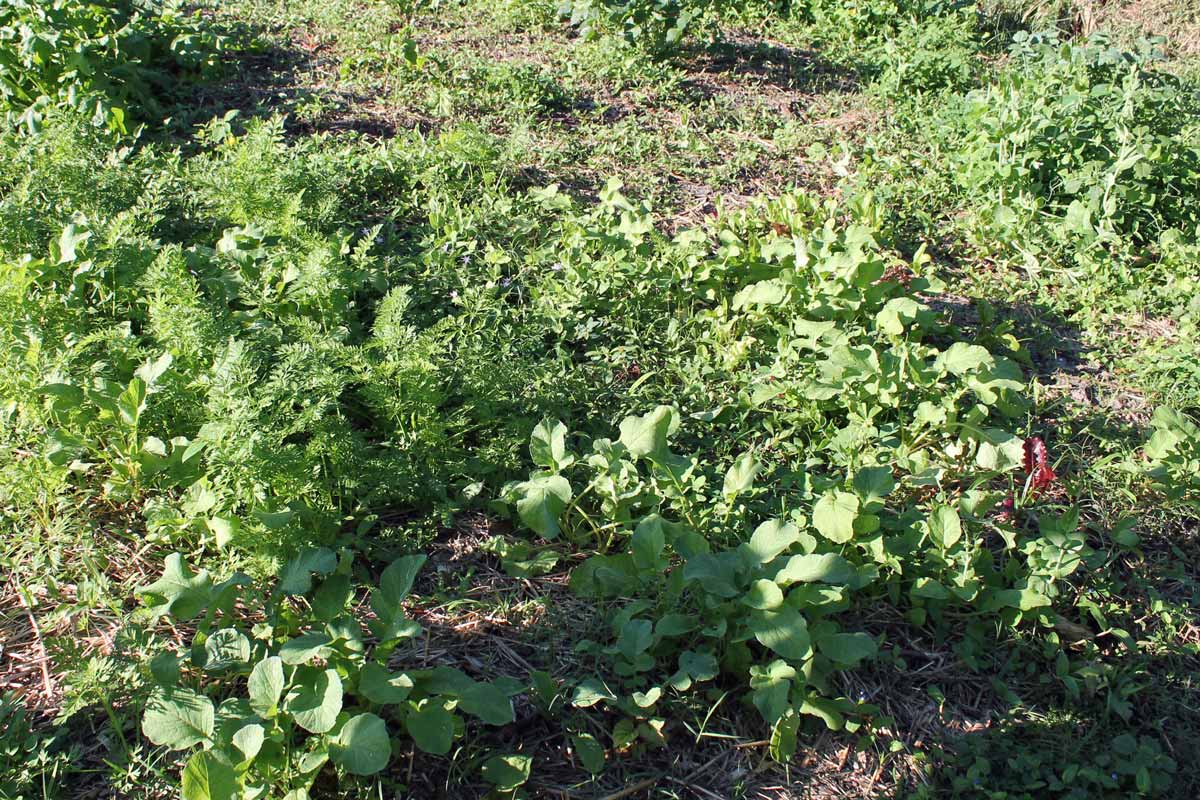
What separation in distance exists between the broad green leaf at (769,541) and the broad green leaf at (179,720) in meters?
1.42

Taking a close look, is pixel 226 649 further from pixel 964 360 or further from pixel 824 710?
pixel 964 360

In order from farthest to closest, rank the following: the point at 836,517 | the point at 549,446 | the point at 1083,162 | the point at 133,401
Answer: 1. the point at 1083,162
2. the point at 549,446
3. the point at 133,401
4. the point at 836,517

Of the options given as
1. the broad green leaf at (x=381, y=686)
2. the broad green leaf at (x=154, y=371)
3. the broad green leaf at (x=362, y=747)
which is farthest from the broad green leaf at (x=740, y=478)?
the broad green leaf at (x=154, y=371)

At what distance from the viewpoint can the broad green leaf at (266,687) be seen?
2178 mm

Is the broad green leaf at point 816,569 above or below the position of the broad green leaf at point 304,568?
below

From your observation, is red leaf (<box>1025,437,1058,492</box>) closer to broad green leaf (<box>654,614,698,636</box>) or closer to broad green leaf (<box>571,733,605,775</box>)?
broad green leaf (<box>654,614,698,636</box>)

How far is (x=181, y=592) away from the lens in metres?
2.38

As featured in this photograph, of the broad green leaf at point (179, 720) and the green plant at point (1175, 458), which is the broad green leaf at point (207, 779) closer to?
the broad green leaf at point (179, 720)

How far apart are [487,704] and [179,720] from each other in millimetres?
704

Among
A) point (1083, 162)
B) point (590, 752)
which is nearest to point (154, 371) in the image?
point (590, 752)

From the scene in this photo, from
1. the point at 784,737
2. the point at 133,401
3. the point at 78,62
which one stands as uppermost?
the point at 78,62

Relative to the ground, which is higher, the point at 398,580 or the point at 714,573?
the point at 398,580

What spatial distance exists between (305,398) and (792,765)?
Answer: 1762 mm

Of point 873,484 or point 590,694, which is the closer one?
point 590,694
